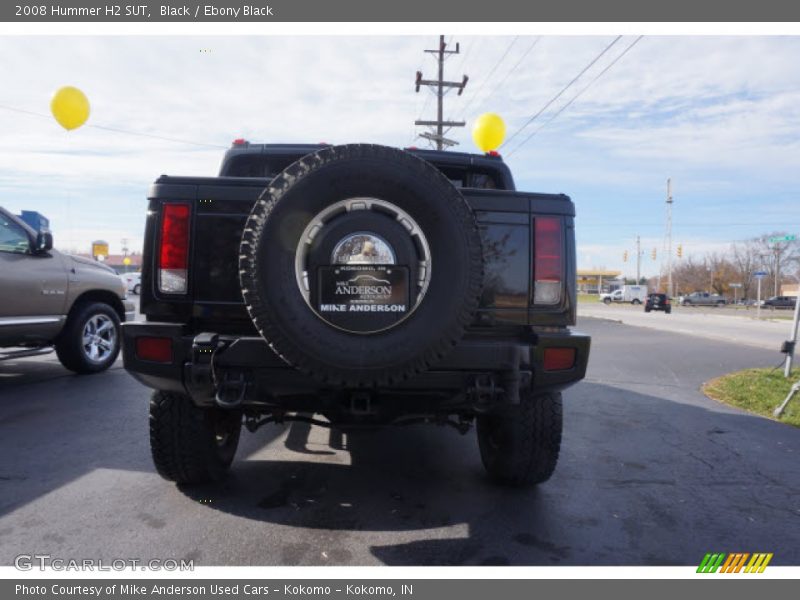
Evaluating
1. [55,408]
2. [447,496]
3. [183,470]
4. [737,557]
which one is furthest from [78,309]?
[737,557]

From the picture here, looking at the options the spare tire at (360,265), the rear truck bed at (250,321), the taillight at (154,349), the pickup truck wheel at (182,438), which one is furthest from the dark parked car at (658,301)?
the taillight at (154,349)

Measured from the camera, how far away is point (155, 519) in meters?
2.89

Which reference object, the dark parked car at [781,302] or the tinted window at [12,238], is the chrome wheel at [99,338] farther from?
the dark parked car at [781,302]

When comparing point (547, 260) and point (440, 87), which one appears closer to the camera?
point (547, 260)

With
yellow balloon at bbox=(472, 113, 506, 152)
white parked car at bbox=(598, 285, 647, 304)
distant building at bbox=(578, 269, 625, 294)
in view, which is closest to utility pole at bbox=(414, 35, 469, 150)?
yellow balloon at bbox=(472, 113, 506, 152)

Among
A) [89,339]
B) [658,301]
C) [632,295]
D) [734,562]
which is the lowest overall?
[734,562]

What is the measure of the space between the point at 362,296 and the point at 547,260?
1044 millimetres

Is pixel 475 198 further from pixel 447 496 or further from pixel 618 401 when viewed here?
pixel 618 401

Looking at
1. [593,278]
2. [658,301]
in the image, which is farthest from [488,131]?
[593,278]

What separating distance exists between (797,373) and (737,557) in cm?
698

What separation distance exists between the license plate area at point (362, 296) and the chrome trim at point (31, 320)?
201 inches

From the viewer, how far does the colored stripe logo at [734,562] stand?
2592 millimetres

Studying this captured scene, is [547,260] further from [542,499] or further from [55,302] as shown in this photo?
[55,302]

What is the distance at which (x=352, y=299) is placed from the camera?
7.84 feet
